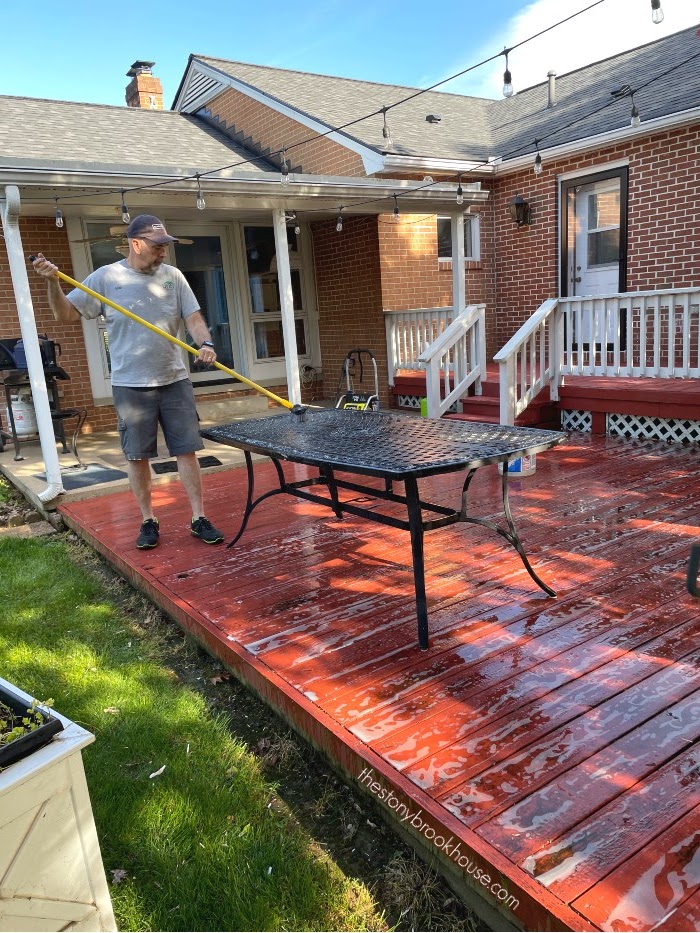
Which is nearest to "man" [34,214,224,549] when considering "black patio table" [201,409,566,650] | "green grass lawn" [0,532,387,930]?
"black patio table" [201,409,566,650]

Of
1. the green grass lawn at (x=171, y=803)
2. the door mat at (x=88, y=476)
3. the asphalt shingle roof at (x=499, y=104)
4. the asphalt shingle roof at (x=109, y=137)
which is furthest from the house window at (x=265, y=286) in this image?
the green grass lawn at (x=171, y=803)

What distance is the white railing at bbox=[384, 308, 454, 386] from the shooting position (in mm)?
8219

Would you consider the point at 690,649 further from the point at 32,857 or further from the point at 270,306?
the point at 270,306

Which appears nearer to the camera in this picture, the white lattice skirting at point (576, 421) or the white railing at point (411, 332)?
the white lattice skirting at point (576, 421)

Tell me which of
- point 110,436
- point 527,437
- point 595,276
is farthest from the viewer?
point 595,276

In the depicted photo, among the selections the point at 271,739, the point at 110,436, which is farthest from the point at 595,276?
the point at 271,739

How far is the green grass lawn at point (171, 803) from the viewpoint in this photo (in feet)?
5.85

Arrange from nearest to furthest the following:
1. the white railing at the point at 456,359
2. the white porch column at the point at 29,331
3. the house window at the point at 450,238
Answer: the white porch column at the point at 29,331
the white railing at the point at 456,359
the house window at the point at 450,238

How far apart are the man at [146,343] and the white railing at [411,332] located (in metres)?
4.55

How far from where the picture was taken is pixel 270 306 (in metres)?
9.38

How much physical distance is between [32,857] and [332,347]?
28.9 ft

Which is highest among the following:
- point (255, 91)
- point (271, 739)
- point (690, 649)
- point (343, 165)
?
point (255, 91)

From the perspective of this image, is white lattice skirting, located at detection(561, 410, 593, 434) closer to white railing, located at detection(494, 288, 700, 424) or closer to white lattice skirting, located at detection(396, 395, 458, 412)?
white railing, located at detection(494, 288, 700, 424)

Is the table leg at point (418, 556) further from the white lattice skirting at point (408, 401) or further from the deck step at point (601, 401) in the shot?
the white lattice skirting at point (408, 401)
